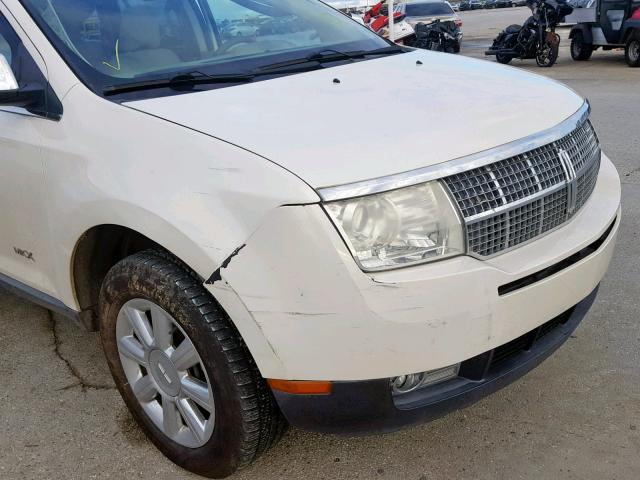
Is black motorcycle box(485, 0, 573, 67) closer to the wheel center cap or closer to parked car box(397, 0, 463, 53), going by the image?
parked car box(397, 0, 463, 53)

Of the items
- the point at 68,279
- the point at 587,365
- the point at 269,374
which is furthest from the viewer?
the point at 587,365

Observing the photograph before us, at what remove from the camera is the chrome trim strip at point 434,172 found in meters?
1.98

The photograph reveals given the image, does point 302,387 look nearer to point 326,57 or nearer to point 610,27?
point 326,57

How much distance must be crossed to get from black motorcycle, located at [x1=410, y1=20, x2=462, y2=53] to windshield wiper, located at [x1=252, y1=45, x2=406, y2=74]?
17.1 m

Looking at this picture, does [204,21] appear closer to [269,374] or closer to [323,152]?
[323,152]

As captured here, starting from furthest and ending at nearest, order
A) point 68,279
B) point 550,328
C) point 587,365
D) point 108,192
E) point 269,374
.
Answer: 1. point 587,365
2. point 68,279
3. point 550,328
4. point 108,192
5. point 269,374

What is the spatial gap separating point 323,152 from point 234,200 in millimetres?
291

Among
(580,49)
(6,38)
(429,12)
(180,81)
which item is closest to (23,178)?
(6,38)

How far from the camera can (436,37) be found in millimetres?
19828

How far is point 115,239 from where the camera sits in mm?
2617

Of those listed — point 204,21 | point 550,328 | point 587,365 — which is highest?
point 204,21

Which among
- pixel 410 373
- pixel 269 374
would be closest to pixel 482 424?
pixel 410 373

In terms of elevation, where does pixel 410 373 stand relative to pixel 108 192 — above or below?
below

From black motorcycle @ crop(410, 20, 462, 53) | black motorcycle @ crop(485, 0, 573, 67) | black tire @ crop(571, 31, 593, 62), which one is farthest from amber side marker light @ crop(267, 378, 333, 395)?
black motorcycle @ crop(410, 20, 462, 53)
